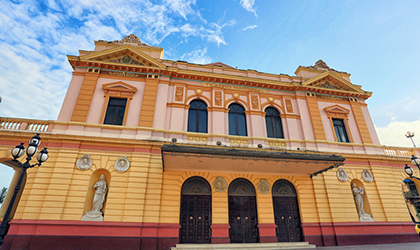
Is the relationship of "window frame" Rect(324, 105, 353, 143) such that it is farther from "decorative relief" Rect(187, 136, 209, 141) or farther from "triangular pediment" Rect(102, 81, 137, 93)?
"triangular pediment" Rect(102, 81, 137, 93)

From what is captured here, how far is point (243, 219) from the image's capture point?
39.3ft

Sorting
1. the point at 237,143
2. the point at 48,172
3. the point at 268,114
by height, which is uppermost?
the point at 268,114

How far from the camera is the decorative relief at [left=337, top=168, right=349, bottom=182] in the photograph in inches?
532

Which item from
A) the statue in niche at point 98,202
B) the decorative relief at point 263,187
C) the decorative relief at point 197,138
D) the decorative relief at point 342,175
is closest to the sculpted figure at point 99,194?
the statue in niche at point 98,202

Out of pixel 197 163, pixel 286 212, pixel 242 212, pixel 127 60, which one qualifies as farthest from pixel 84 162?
pixel 286 212

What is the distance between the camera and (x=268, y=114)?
1530cm

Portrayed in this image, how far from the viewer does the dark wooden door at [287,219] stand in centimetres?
1205

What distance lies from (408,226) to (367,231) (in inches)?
115

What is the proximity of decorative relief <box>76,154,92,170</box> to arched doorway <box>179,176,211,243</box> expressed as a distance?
16.9ft

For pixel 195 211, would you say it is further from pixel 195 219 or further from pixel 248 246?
pixel 248 246

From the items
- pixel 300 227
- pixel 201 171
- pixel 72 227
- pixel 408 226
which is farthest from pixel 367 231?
pixel 72 227

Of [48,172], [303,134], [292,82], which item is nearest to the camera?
→ [48,172]

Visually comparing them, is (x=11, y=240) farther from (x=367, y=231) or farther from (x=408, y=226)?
(x=408, y=226)

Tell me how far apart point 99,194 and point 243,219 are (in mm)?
7787
